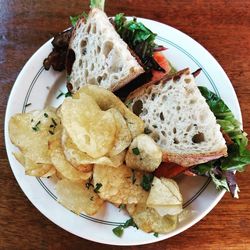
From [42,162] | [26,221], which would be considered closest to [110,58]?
[42,162]

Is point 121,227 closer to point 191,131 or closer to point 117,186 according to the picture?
point 117,186

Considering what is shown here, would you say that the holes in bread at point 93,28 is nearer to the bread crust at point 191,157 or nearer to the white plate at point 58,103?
the white plate at point 58,103

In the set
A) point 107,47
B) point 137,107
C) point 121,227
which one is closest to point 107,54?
point 107,47

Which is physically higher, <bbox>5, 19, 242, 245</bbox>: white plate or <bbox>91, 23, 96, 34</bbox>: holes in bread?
<bbox>91, 23, 96, 34</bbox>: holes in bread

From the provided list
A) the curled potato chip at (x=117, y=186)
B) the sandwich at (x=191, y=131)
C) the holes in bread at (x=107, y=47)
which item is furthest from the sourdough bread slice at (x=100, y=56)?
the curled potato chip at (x=117, y=186)

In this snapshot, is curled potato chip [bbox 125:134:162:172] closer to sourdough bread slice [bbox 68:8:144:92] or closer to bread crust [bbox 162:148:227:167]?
bread crust [bbox 162:148:227:167]

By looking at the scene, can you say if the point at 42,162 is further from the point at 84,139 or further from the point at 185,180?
the point at 185,180

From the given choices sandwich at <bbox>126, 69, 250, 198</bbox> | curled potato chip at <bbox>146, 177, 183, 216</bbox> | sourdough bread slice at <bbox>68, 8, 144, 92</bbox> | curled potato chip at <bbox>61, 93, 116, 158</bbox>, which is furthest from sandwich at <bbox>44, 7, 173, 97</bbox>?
curled potato chip at <bbox>146, 177, 183, 216</bbox>
